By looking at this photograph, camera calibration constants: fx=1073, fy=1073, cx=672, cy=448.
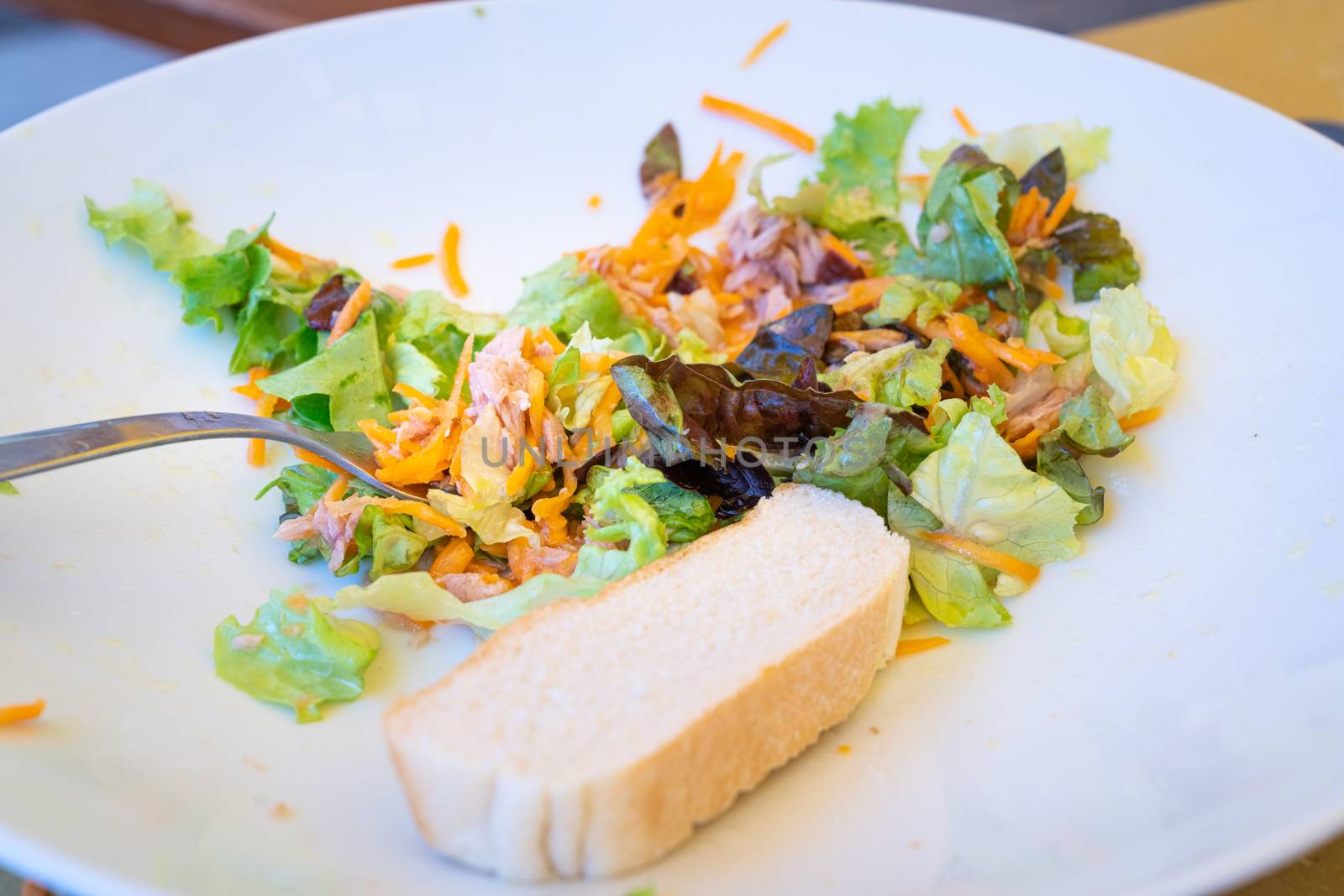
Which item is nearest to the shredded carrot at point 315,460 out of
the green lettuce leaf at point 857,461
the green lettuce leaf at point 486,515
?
→ the green lettuce leaf at point 486,515

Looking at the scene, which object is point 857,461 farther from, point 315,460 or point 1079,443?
point 315,460

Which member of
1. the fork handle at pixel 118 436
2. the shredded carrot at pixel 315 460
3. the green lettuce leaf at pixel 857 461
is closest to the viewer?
the fork handle at pixel 118 436

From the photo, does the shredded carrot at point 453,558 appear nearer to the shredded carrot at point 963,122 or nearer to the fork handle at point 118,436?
the fork handle at point 118,436

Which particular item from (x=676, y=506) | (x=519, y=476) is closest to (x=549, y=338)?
(x=519, y=476)

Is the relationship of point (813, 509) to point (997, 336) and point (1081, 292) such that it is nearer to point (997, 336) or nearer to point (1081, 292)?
point (997, 336)

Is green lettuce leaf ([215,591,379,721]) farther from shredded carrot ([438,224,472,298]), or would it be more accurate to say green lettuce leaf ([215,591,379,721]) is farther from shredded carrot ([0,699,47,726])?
shredded carrot ([438,224,472,298])

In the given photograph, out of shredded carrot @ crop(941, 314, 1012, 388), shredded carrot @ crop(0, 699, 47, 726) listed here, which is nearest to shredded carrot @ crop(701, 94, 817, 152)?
shredded carrot @ crop(941, 314, 1012, 388)
